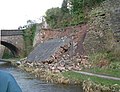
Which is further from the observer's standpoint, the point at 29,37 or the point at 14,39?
the point at 14,39

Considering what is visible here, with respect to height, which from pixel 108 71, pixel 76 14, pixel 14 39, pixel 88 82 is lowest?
pixel 88 82

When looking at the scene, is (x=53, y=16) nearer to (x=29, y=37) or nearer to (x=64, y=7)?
(x=64, y=7)

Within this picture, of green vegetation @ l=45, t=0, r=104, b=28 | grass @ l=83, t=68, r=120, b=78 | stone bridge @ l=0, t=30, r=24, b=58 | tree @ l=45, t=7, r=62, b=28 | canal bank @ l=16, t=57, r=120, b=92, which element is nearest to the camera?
canal bank @ l=16, t=57, r=120, b=92

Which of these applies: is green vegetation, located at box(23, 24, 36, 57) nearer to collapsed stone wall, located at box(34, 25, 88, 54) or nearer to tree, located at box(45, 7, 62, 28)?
tree, located at box(45, 7, 62, 28)

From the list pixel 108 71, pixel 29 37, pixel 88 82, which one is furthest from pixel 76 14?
pixel 88 82

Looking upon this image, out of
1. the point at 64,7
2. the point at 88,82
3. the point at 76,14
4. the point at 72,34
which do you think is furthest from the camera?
the point at 64,7

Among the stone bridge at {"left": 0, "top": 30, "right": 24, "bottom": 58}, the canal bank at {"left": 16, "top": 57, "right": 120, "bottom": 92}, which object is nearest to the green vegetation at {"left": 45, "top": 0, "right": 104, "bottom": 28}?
the stone bridge at {"left": 0, "top": 30, "right": 24, "bottom": 58}

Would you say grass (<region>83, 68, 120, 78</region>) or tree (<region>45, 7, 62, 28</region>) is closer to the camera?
grass (<region>83, 68, 120, 78</region>)

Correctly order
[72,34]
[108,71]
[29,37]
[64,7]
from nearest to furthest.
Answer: [108,71] < [72,34] < [64,7] < [29,37]

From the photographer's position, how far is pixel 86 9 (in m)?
28.2

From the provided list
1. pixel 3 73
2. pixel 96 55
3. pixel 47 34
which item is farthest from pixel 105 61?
pixel 3 73

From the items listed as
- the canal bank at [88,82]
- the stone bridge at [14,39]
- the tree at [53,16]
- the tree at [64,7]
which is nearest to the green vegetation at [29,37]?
the stone bridge at [14,39]

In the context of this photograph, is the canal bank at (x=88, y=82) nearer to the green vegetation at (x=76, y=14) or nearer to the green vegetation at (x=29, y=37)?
the green vegetation at (x=76, y=14)

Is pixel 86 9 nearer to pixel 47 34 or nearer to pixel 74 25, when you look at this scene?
pixel 74 25
